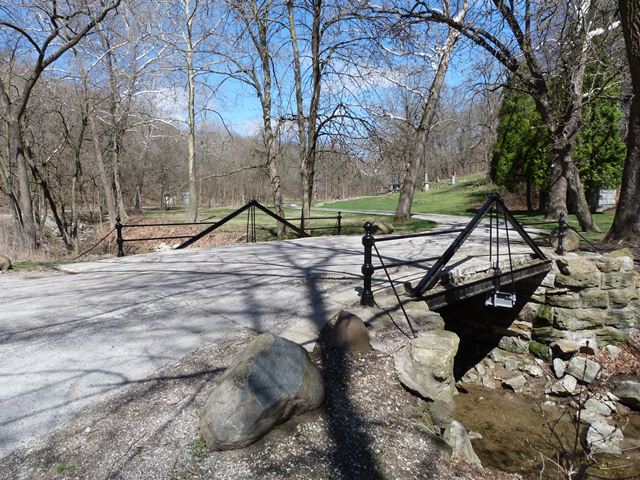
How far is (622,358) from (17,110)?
17372 mm

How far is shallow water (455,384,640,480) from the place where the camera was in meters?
5.11

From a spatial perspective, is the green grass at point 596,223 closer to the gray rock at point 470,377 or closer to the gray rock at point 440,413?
the gray rock at point 470,377

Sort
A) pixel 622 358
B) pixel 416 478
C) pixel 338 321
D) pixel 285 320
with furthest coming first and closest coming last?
1. pixel 622 358
2. pixel 285 320
3. pixel 338 321
4. pixel 416 478

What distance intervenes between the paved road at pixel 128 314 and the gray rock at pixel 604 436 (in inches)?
154

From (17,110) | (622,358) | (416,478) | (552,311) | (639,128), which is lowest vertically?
(622,358)

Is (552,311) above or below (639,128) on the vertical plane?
below

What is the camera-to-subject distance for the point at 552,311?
828cm

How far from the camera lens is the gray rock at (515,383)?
7441mm

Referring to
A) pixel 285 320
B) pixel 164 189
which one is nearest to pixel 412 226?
pixel 285 320

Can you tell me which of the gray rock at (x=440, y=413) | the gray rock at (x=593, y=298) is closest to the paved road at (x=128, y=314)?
the gray rock at (x=440, y=413)

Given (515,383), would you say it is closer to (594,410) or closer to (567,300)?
(594,410)

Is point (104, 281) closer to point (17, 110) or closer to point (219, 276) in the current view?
point (219, 276)

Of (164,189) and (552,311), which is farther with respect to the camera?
(164,189)

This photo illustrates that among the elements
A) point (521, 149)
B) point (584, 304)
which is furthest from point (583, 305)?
point (521, 149)
